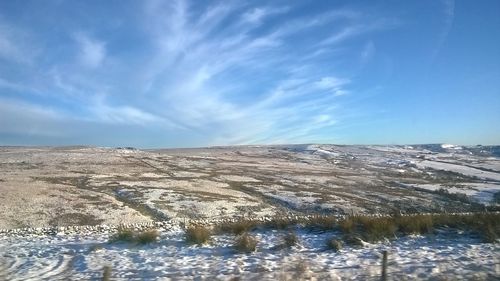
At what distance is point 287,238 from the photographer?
14.5m

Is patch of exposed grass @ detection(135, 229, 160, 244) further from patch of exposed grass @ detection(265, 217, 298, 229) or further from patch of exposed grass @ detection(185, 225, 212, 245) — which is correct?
patch of exposed grass @ detection(265, 217, 298, 229)

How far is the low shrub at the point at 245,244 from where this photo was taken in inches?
539

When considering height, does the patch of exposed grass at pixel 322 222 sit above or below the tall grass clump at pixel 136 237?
above

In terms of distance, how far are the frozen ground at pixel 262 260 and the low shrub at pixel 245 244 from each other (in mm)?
190

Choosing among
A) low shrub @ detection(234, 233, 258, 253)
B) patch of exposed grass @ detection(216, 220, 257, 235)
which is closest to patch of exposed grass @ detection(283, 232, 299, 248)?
low shrub @ detection(234, 233, 258, 253)

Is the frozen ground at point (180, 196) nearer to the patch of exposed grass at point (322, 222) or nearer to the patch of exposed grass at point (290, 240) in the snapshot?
the patch of exposed grass at point (322, 222)

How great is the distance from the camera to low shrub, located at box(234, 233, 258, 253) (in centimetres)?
1368

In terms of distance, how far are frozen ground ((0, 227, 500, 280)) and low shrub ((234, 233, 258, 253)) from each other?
19 cm

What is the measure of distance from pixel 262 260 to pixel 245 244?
129 cm

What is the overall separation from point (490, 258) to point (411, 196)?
43.1 m

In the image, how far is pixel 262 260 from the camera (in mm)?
12734

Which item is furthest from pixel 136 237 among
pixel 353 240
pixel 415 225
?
pixel 415 225

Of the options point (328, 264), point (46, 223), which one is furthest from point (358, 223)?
point (46, 223)

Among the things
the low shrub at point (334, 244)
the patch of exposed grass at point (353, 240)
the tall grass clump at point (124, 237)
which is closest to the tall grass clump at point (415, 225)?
the patch of exposed grass at point (353, 240)
